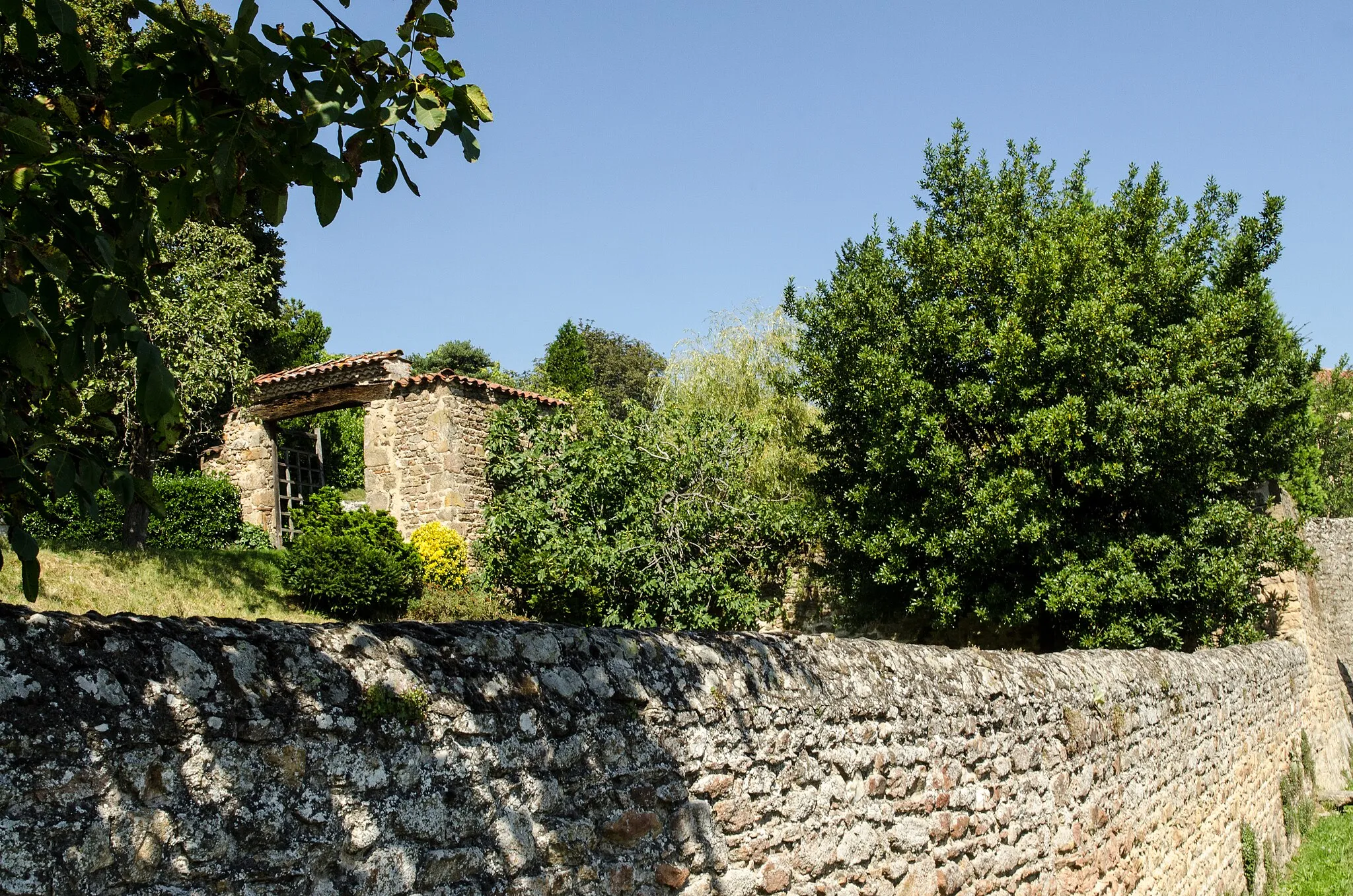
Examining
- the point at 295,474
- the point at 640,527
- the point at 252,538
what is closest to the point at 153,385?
the point at 640,527

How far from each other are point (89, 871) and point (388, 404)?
1447 cm

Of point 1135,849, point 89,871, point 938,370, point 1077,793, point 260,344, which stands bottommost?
point 1135,849

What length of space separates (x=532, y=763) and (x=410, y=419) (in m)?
13.6

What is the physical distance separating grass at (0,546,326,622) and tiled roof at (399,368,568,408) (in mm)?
3675

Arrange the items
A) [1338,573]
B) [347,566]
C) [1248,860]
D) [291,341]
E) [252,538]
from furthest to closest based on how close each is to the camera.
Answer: [291,341], [1338,573], [252,538], [347,566], [1248,860]

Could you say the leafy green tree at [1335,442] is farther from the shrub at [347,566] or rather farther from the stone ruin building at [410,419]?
the shrub at [347,566]

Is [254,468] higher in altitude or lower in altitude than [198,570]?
higher

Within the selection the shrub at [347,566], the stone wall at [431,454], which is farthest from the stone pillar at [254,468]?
the shrub at [347,566]

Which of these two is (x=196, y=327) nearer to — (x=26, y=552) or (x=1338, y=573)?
(x=26, y=552)

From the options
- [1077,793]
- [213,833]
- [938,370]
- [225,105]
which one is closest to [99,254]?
[225,105]

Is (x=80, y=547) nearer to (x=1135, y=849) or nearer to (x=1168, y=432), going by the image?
(x=1135, y=849)

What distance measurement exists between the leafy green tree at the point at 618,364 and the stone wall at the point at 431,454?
2023cm

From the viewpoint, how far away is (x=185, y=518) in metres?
15.8

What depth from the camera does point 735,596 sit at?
45.5ft
